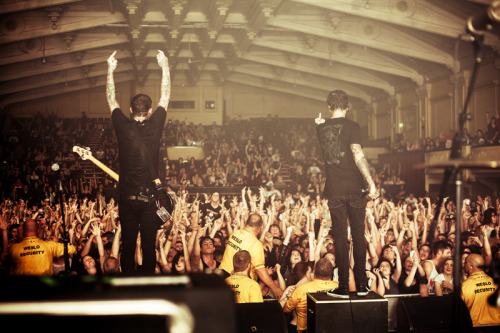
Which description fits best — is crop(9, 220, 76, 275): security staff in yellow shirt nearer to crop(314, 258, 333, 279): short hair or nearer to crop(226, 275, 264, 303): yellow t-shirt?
crop(226, 275, 264, 303): yellow t-shirt

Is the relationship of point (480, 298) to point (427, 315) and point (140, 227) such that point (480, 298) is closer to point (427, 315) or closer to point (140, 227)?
point (427, 315)

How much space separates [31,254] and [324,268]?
128 inches

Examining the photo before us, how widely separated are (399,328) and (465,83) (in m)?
14.4

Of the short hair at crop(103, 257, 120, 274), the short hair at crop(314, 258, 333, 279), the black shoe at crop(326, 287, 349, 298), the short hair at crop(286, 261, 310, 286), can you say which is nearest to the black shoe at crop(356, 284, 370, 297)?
the black shoe at crop(326, 287, 349, 298)

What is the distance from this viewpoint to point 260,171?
20.0 m

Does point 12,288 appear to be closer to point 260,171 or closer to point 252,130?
point 260,171

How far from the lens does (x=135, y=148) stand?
405cm

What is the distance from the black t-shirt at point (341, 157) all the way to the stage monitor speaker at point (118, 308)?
3268 millimetres

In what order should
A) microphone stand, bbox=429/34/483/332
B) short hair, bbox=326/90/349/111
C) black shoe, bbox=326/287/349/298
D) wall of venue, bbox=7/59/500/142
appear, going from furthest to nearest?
wall of venue, bbox=7/59/500/142
short hair, bbox=326/90/349/111
black shoe, bbox=326/287/349/298
microphone stand, bbox=429/34/483/332

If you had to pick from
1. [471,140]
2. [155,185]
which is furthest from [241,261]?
[471,140]

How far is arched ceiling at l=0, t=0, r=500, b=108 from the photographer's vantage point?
14.5 m

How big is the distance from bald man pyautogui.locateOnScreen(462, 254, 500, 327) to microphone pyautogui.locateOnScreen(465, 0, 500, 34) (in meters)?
3.35

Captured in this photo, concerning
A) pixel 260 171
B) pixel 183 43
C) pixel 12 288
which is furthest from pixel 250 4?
pixel 12 288

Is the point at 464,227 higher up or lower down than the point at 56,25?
lower down
